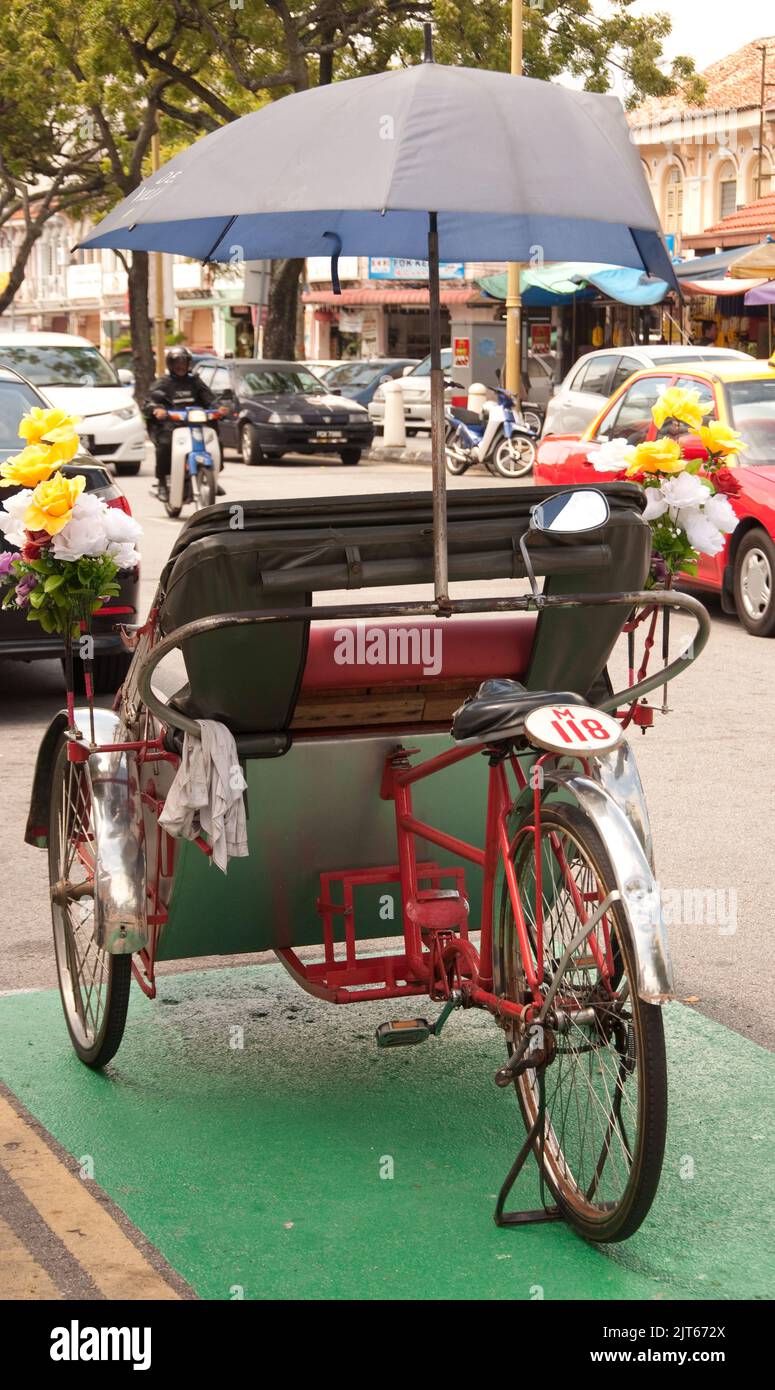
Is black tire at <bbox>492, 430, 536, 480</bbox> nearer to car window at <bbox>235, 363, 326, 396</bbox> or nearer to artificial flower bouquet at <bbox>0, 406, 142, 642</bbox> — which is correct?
car window at <bbox>235, 363, 326, 396</bbox>

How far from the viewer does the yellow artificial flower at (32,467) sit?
3.93m

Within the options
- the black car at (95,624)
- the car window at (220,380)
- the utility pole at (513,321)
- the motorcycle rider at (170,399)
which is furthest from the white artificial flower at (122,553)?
the car window at (220,380)

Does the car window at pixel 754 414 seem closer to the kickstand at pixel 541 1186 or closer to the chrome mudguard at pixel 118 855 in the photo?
the chrome mudguard at pixel 118 855

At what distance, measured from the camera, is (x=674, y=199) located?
44094 millimetres

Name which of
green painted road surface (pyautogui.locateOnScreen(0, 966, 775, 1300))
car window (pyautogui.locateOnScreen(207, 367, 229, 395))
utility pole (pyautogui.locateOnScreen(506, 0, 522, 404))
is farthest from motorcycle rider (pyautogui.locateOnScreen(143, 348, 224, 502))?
green painted road surface (pyautogui.locateOnScreen(0, 966, 775, 1300))

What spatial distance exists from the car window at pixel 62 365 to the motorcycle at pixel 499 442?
454cm

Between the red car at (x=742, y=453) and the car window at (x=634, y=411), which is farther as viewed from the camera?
the car window at (x=634, y=411)

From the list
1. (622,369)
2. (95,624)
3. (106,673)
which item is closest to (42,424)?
(95,624)

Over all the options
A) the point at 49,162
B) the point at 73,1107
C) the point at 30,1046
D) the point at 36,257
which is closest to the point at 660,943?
the point at 73,1107

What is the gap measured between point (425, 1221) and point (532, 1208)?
25 cm

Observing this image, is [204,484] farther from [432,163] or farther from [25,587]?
[432,163]

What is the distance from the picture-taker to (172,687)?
788 centimetres

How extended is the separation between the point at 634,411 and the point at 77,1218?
10.1 metres

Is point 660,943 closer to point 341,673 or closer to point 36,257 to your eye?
point 341,673
